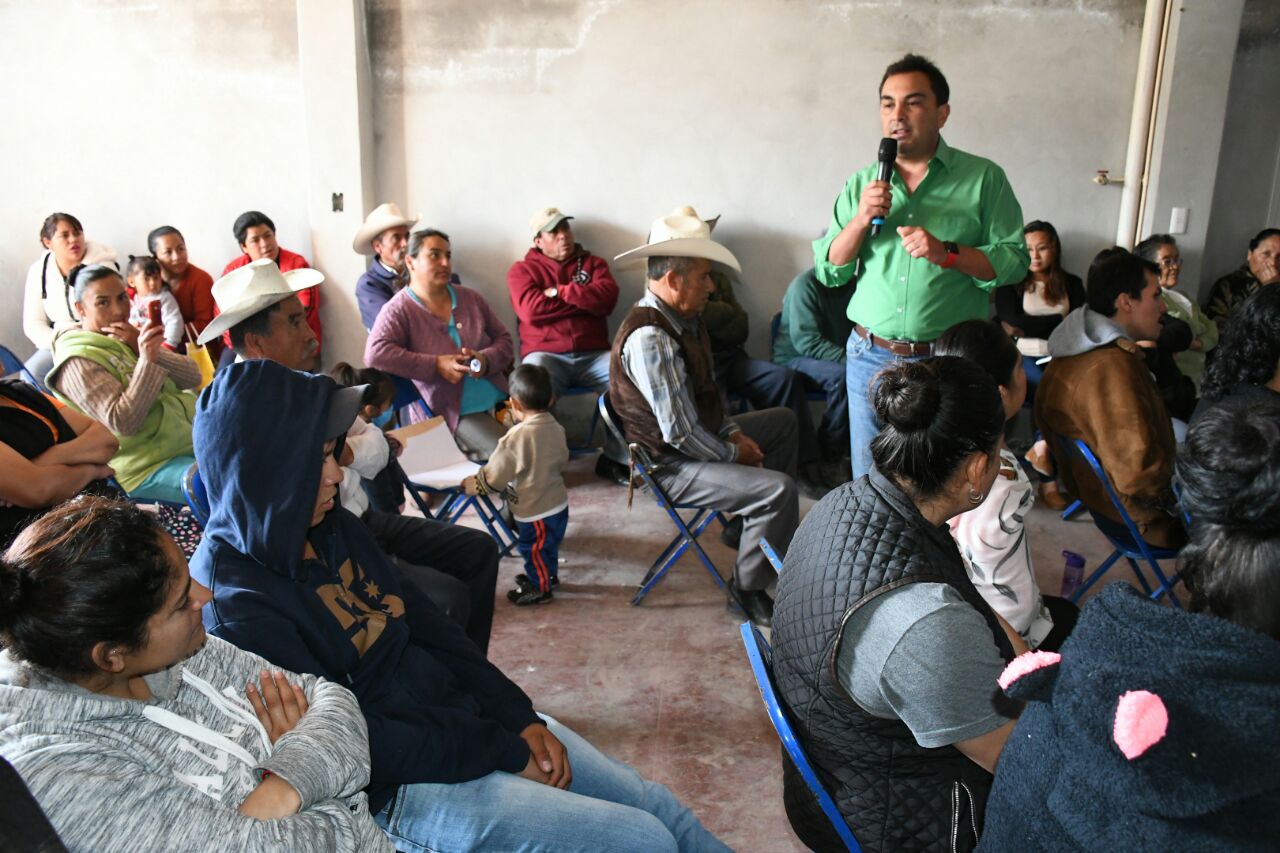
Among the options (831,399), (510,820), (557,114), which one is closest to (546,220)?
(557,114)

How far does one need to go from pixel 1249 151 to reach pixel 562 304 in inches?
167

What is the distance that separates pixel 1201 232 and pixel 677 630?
4275 mm

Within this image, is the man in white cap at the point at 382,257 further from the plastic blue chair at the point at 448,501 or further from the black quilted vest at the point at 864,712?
the black quilted vest at the point at 864,712

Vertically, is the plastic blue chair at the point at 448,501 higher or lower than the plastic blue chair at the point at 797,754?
lower

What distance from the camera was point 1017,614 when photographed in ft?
7.20

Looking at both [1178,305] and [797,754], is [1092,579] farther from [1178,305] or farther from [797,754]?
[1178,305]

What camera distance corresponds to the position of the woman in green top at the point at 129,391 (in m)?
3.12

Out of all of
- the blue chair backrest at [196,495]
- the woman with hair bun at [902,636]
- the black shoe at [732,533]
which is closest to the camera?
the woman with hair bun at [902,636]

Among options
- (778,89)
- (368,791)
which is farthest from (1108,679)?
(778,89)

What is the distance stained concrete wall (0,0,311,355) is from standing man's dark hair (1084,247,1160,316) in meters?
4.58

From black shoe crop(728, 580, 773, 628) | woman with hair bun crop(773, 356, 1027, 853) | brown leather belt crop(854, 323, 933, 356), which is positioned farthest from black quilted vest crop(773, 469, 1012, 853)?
black shoe crop(728, 580, 773, 628)

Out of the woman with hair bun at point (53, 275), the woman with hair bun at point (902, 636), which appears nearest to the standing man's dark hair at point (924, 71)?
the woman with hair bun at point (902, 636)

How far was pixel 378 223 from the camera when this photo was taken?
5.23 meters

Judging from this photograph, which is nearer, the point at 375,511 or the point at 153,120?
the point at 375,511
